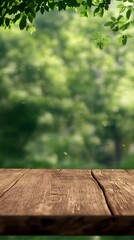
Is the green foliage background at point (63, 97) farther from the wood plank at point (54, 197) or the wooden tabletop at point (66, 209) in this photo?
the wooden tabletop at point (66, 209)

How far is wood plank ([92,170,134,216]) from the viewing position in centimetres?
92

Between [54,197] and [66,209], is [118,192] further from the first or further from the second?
[66,209]

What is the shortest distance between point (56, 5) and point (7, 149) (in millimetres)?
3262

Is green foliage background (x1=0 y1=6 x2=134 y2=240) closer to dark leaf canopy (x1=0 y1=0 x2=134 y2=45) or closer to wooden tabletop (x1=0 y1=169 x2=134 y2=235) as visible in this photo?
dark leaf canopy (x1=0 y1=0 x2=134 y2=45)

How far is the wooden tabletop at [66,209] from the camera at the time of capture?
2.78 ft

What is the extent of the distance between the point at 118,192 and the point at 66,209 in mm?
280

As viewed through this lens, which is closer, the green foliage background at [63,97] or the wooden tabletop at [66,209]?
the wooden tabletop at [66,209]

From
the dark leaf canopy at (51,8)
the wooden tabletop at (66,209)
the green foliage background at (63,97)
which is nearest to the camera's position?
the wooden tabletop at (66,209)

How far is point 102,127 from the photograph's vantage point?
21.3 feet

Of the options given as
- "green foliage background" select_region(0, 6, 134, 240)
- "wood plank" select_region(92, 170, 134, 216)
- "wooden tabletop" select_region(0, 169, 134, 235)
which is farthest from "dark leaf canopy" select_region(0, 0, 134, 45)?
"green foliage background" select_region(0, 6, 134, 240)

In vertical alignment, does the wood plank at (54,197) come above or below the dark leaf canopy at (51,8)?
below

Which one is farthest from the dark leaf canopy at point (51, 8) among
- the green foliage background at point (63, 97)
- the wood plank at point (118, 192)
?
the green foliage background at point (63, 97)

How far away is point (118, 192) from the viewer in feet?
3.81

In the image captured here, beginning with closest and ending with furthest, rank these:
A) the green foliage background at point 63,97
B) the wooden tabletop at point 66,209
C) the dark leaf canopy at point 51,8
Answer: the wooden tabletop at point 66,209, the dark leaf canopy at point 51,8, the green foliage background at point 63,97
